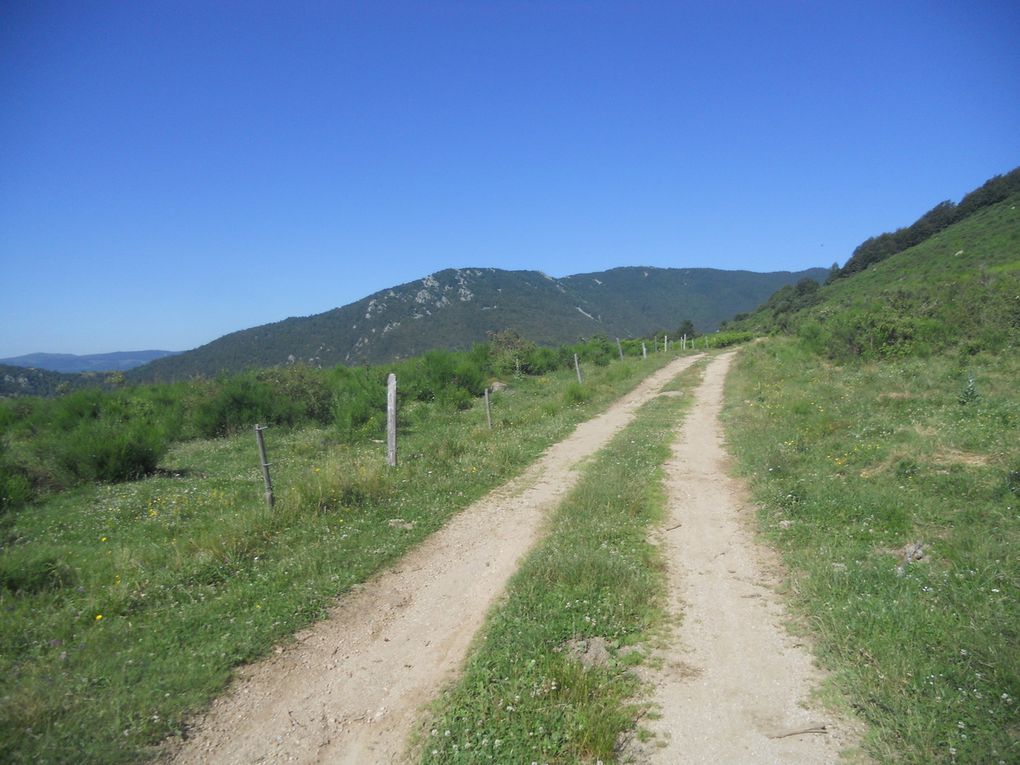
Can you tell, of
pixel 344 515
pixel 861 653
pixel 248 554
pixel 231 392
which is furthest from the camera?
pixel 231 392

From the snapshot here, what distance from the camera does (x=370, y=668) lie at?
14.2 ft

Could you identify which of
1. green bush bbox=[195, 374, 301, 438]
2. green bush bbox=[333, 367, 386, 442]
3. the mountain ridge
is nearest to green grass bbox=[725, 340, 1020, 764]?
green bush bbox=[333, 367, 386, 442]

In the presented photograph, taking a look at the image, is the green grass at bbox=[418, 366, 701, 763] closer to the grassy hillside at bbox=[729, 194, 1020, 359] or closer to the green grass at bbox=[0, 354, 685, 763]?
the green grass at bbox=[0, 354, 685, 763]

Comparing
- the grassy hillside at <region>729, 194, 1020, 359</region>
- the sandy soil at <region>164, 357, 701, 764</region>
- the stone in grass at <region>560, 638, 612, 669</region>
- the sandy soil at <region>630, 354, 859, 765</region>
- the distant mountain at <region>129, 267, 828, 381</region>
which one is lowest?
the sandy soil at <region>164, 357, 701, 764</region>

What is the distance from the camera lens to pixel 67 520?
8.61m

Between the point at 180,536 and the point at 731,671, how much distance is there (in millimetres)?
7006

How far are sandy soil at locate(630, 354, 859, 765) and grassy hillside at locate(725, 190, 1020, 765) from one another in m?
0.26

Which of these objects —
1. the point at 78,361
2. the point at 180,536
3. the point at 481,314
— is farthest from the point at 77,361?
the point at 180,536

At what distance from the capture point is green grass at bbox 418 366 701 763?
3.31 metres

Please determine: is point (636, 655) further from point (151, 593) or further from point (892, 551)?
point (151, 593)

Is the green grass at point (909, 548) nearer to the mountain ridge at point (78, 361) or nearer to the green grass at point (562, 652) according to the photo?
the green grass at point (562, 652)

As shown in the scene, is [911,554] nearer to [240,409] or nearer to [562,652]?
[562,652]

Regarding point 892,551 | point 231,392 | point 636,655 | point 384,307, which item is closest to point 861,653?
point 636,655

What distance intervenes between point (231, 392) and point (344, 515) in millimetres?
13312
